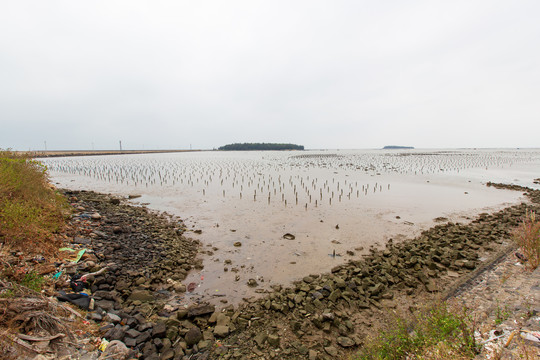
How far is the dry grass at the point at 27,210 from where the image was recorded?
6406 mm

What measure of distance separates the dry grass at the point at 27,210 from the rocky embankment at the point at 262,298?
107 centimetres

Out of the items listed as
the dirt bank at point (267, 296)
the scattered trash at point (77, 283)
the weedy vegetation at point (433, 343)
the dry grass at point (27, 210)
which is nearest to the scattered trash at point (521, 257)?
the dirt bank at point (267, 296)

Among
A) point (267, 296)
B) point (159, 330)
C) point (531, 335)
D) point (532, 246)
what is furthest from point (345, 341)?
point (532, 246)

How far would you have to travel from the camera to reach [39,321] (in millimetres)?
3969

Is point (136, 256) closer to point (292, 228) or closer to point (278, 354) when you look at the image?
point (278, 354)

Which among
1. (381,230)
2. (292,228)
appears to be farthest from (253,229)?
(381,230)

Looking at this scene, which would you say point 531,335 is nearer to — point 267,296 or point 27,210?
point 267,296

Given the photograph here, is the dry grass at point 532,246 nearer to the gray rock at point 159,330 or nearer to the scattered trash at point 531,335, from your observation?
the scattered trash at point 531,335

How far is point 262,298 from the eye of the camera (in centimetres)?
671

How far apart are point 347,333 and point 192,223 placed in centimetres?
1088

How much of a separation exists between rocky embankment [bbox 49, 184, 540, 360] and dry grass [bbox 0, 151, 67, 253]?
1067 mm

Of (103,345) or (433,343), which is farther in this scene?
(103,345)

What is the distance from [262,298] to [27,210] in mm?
7964

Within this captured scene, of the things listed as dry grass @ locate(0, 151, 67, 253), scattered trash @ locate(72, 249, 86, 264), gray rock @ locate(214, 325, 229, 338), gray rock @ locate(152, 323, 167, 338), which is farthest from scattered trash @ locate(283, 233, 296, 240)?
dry grass @ locate(0, 151, 67, 253)
